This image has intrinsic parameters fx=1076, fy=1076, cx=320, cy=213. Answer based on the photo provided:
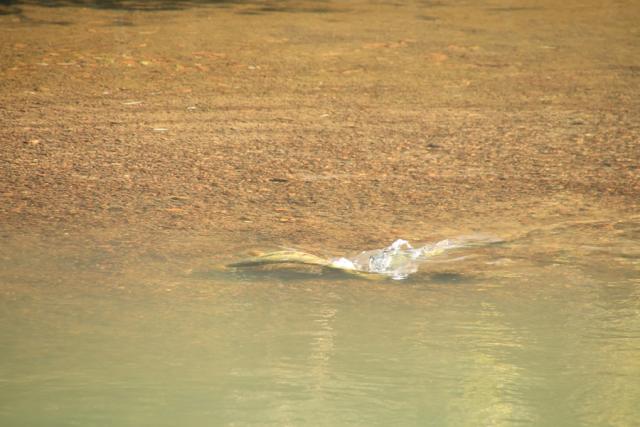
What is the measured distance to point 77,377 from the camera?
3.12 meters

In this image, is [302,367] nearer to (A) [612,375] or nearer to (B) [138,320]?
(B) [138,320]

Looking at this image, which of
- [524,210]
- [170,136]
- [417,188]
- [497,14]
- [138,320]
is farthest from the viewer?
[497,14]

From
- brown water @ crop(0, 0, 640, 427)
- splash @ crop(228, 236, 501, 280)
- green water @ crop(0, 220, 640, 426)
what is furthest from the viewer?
splash @ crop(228, 236, 501, 280)

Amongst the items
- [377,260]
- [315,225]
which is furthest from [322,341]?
[315,225]

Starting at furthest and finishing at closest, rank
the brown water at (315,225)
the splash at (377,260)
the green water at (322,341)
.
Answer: the splash at (377,260), the brown water at (315,225), the green water at (322,341)

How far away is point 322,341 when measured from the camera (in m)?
3.40

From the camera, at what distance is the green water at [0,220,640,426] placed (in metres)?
2.93

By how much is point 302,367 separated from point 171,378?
389mm

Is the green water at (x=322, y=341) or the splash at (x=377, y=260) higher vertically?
the splash at (x=377, y=260)

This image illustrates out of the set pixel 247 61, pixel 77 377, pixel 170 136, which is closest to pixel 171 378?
pixel 77 377

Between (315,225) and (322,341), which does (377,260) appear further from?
(322,341)

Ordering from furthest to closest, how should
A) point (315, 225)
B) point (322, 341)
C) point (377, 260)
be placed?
point (315, 225) < point (377, 260) < point (322, 341)

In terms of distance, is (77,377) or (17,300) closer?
(77,377)

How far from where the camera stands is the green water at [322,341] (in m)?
2.93
